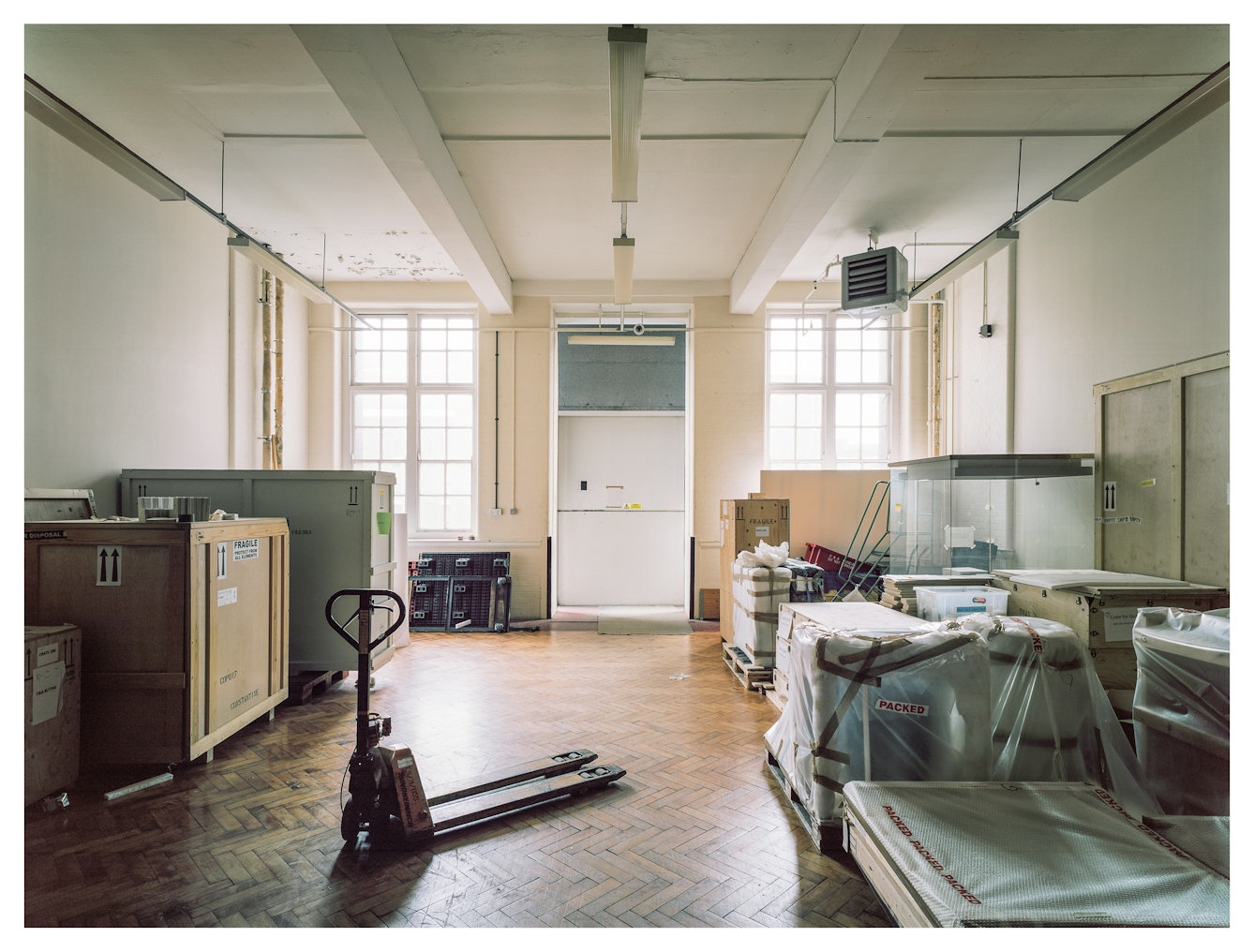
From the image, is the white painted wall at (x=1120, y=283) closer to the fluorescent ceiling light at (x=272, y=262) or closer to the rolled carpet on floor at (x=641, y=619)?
the rolled carpet on floor at (x=641, y=619)

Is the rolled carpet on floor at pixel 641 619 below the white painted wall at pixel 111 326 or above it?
below

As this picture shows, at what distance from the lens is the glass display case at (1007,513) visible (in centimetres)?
547

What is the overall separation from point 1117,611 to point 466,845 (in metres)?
3.44

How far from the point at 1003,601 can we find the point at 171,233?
22.9 feet

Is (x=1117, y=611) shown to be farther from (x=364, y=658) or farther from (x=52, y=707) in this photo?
(x=52, y=707)

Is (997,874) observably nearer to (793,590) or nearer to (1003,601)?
(1003,601)

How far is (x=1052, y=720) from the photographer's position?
2.96 metres

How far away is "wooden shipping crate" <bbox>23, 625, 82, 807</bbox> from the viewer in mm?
3207

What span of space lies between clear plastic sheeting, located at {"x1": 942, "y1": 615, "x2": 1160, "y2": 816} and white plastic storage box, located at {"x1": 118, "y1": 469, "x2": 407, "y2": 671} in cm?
419

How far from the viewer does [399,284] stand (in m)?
8.89

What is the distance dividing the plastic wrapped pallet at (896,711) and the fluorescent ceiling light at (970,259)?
3.70 meters

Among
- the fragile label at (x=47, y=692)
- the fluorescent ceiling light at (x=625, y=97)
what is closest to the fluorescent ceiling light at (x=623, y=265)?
the fluorescent ceiling light at (x=625, y=97)

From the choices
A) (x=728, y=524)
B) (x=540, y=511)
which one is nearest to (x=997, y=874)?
(x=728, y=524)

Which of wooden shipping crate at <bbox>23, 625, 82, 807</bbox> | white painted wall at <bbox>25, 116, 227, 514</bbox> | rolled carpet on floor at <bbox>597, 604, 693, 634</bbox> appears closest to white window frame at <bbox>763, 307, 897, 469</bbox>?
rolled carpet on floor at <bbox>597, 604, 693, 634</bbox>
